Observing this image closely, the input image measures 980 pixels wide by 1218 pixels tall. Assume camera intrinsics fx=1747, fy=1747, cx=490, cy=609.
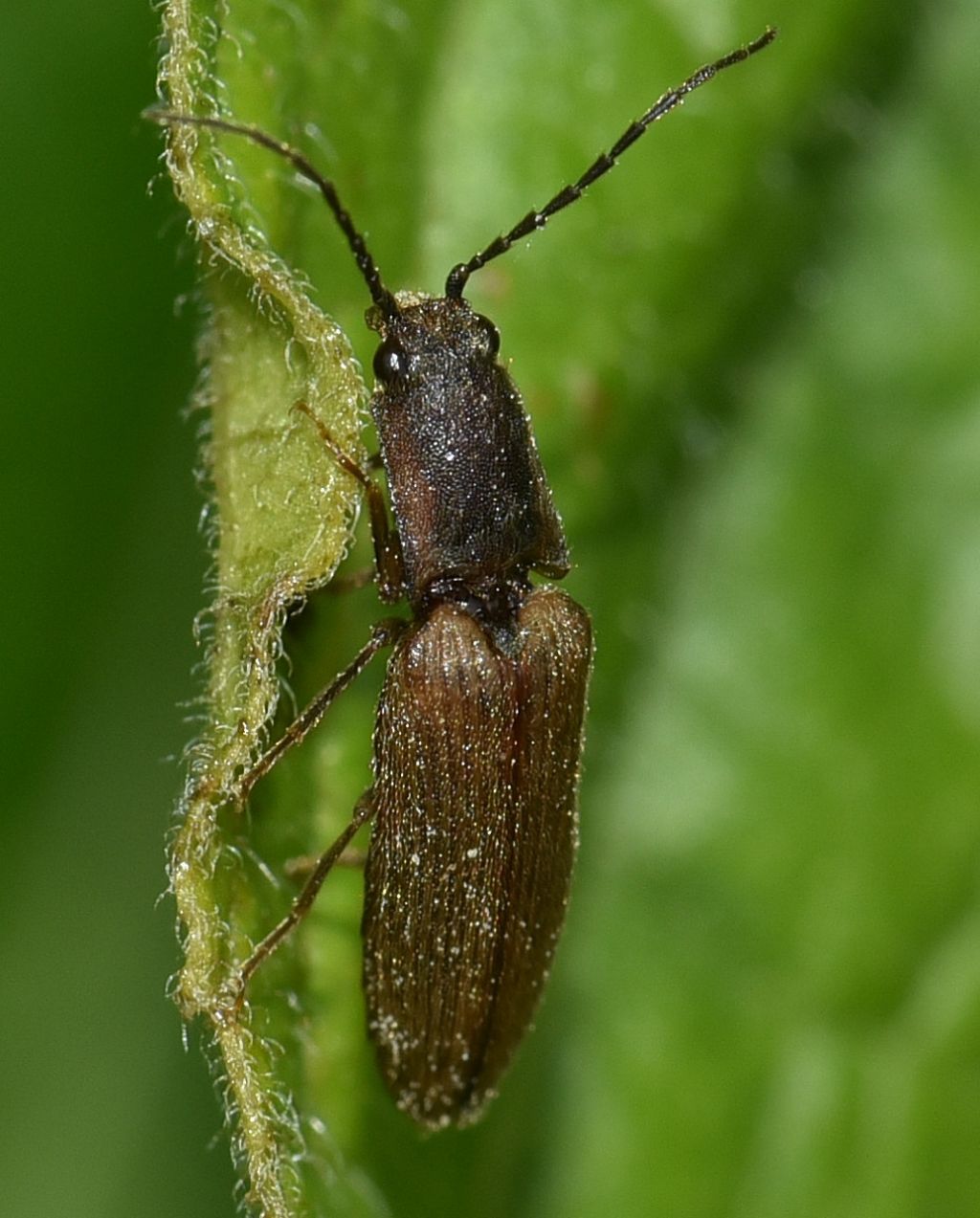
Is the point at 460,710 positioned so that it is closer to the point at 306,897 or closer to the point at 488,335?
the point at 306,897

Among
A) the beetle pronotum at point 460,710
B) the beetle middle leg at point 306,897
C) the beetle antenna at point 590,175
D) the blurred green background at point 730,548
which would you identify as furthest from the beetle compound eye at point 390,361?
the beetle middle leg at point 306,897

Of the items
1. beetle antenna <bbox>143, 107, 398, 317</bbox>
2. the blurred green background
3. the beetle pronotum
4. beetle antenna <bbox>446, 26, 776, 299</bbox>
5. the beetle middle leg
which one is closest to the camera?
beetle antenna <bbox>143, 107, 398, 317</bbox>

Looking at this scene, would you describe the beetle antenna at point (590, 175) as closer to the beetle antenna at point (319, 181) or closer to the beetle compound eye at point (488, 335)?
the beetle compound eye at point (488, 335)

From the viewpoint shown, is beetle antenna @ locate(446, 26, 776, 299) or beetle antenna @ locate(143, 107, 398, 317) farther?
beetle antenna @ locate(446, 26, 776, 299)

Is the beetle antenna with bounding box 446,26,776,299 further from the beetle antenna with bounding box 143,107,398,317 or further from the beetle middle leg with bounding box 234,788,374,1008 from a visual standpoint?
the beetle middle leg with bounding box 234,788,374,1008

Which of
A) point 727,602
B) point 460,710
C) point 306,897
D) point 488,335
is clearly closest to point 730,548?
point 727,602

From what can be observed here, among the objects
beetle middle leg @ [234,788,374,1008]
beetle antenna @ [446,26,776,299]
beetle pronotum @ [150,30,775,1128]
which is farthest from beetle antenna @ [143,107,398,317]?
beetle middle leg @ [234,788,374,1008]
